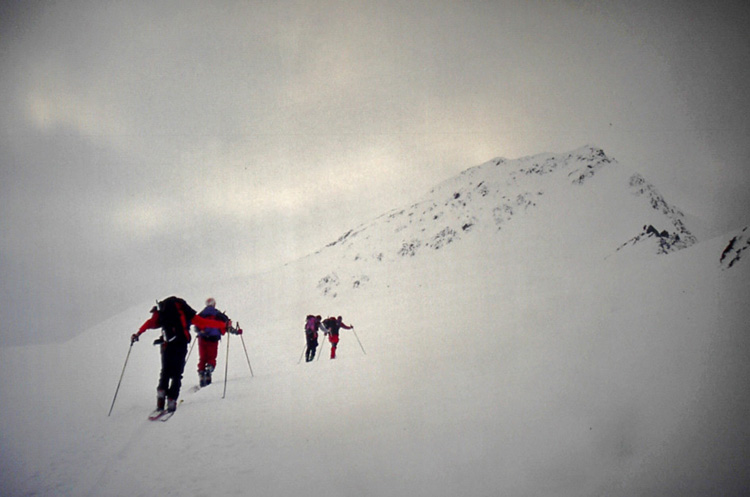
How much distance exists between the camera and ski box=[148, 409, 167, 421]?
5.05 metres

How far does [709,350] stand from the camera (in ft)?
12.2

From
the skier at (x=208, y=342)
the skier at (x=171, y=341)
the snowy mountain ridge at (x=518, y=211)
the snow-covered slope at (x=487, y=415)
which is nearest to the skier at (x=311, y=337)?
the snow-covered slope at (x=487, y=415)

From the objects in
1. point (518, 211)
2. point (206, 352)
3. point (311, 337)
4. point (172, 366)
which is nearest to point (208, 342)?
point (206, 352)

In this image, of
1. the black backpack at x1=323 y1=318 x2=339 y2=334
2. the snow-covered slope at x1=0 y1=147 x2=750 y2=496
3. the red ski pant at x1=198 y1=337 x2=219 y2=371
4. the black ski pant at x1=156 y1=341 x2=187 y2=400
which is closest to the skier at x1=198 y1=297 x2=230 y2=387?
the red ski pant at x1=198 y1=337 x2=219 y2=371

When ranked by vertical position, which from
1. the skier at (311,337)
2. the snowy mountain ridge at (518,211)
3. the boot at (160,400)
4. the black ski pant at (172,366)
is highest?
the snowy mountain ridge at (518,211)

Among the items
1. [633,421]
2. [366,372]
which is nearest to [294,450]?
[366,372]

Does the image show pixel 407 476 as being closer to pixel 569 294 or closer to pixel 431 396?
pixel 431 396

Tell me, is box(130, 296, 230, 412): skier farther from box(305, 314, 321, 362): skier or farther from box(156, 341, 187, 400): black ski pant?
box(305, 314, 321, 362): skier

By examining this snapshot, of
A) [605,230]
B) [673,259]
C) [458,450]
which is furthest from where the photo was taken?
[605,230]

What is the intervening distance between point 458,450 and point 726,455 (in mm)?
2354

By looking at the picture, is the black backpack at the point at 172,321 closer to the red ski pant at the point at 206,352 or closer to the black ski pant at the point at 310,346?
the red ski pant at the point at 206,352

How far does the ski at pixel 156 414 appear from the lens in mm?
5045

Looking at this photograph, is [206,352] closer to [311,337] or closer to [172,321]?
[172,321]

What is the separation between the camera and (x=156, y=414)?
5.24 m
